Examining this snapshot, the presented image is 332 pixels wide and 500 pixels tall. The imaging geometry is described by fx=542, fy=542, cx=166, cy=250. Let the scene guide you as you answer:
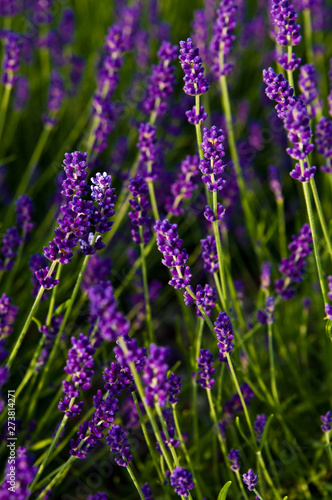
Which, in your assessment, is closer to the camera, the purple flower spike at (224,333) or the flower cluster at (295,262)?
the purple flower spike at (224,333)

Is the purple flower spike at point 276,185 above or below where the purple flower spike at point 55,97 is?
below

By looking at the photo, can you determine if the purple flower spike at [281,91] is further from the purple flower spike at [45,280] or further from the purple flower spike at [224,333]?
the purple flower spike at [45,280]

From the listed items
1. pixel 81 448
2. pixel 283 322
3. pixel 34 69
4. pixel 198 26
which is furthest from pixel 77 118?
pixel 81 448

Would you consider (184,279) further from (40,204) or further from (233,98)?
(233,98)

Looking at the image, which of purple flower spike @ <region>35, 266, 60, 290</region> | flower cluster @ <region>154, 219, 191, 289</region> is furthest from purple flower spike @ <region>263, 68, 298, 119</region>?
purple flower spike @ <region>35, 266, 60, 290</region>

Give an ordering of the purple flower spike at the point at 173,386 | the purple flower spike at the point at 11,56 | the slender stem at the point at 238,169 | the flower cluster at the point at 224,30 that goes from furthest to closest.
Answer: the purple flower spike at the point at 11,56 → the slender stem at the point at 238,169 → the flower cluster at the point at 224,30 → the purple flower spike at the point at 173,386

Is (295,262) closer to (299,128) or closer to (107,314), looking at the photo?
(299,128)

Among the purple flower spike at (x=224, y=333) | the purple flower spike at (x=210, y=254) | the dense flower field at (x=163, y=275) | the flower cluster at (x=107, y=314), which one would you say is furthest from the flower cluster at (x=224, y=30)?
the flower cluster at (x=107, y=314)

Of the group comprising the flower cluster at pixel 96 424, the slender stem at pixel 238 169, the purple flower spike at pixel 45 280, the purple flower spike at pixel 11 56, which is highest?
the purple flower spike at pixel 11 56
